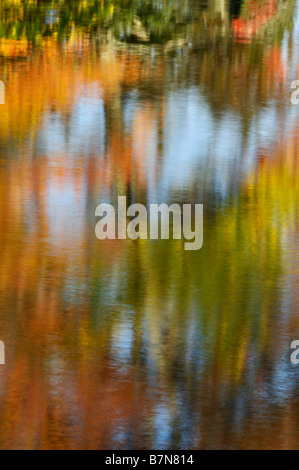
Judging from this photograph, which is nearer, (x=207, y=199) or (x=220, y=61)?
(x=207, y=199)

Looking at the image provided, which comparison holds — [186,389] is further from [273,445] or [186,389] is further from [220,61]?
[220,61]

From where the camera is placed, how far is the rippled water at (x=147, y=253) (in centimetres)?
438

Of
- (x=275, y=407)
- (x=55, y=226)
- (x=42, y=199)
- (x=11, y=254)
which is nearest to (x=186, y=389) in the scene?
(x=275, y=407)

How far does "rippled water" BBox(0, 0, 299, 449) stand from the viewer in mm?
4379

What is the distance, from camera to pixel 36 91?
9.91 m

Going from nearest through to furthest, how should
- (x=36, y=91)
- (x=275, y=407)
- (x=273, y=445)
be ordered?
(x=273, y=445) → (x=275, y=407) → (x=36, y=91)

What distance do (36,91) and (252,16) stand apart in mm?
5483

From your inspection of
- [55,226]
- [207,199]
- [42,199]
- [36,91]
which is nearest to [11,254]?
[55,226]

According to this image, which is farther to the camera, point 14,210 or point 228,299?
point 14,210

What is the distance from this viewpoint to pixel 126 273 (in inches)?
234

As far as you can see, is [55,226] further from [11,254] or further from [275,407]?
[275,407]

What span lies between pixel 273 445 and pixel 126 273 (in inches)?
79.7

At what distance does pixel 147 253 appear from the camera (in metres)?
6.25

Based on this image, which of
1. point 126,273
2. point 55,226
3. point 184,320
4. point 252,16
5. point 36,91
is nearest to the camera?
point 184,320
